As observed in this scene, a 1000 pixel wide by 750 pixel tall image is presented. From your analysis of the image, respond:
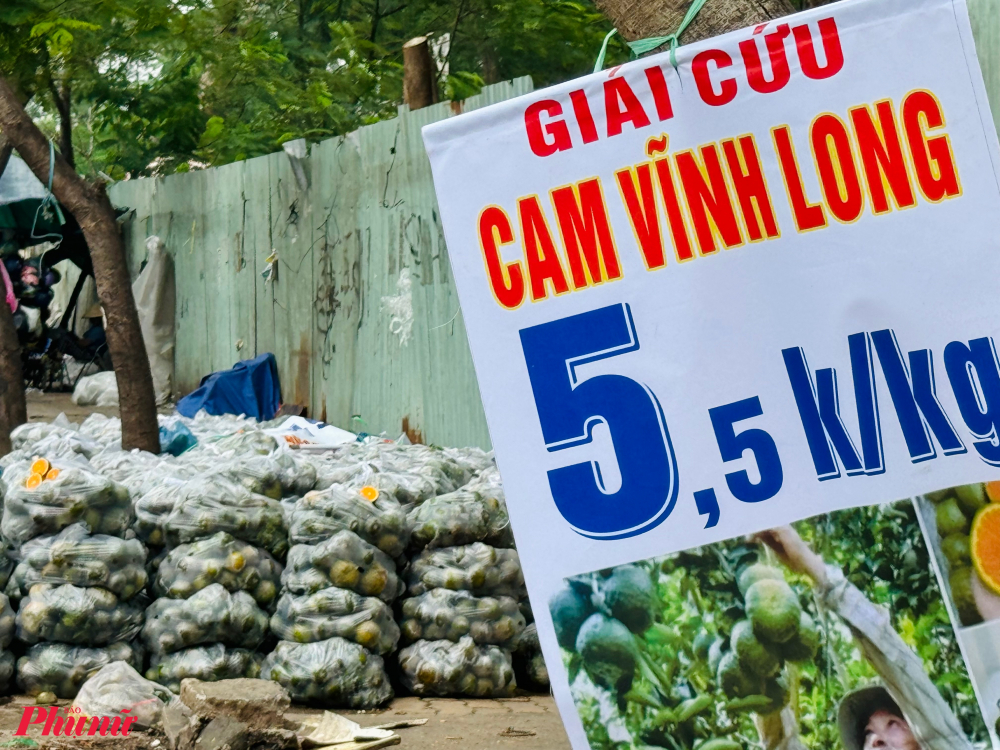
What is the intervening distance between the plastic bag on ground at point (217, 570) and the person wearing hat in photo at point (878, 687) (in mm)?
2767

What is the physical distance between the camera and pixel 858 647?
2439 mm

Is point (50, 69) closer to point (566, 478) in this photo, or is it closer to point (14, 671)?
point (14, 671)

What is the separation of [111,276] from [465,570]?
2.82 meters

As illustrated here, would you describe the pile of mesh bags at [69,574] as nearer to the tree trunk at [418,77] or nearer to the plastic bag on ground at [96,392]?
the tree trunk at [418,77]

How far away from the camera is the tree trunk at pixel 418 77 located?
7.63m

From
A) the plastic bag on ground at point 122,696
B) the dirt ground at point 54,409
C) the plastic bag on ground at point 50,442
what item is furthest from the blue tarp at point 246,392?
the plastic bag on ground at point 122,696

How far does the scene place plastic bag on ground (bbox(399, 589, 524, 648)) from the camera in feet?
15.5

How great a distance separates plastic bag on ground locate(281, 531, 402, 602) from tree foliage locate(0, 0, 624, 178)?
5.86 metres

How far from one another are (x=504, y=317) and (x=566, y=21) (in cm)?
867

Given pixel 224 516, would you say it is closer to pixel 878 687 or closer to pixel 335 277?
pixel 878 687

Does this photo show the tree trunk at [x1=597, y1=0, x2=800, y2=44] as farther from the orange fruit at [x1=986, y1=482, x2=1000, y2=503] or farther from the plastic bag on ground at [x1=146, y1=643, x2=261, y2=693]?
the plastic bag on ground at [x1=146, y1=643, x2=261, y2=693]

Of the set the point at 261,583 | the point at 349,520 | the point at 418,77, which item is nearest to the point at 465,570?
the point at 349,520

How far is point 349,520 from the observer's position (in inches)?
187

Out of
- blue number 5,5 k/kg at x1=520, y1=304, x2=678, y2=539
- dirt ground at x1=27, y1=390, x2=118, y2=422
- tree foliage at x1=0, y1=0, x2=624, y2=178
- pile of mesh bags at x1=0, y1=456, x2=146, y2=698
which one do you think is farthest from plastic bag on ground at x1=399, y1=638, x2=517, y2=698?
dirt ground at x1=27, y1=390, x2=118, y2=422
